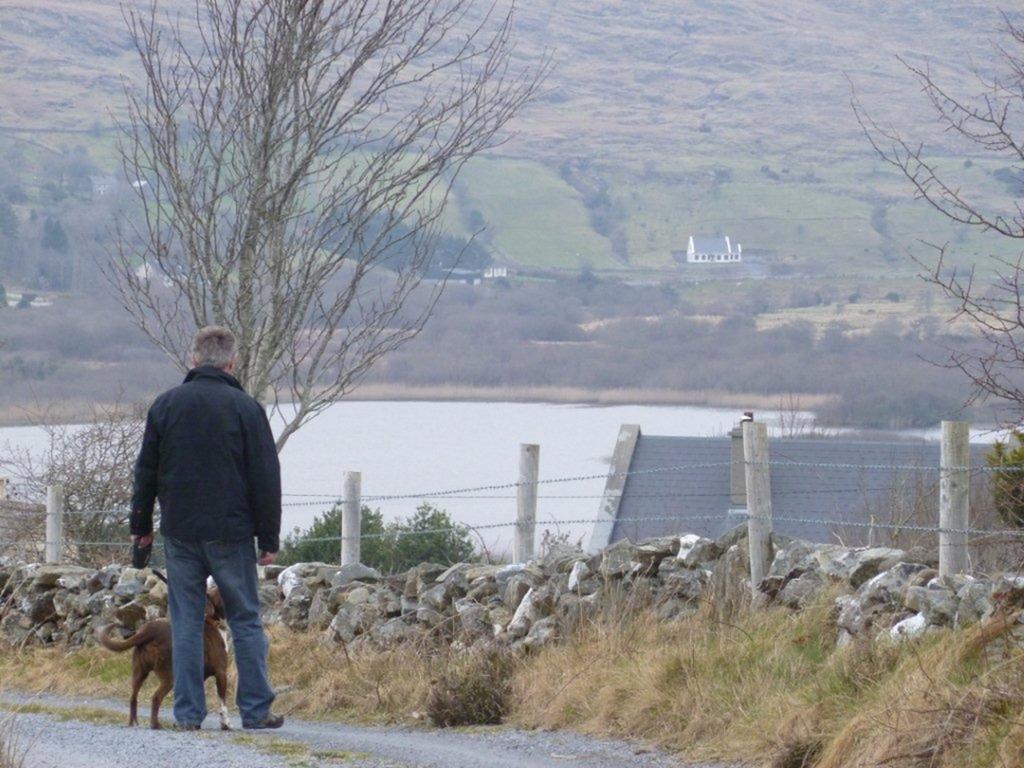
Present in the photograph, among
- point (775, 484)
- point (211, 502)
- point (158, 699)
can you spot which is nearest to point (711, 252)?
point (775, 484)

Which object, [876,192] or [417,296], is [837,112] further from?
[417,296]

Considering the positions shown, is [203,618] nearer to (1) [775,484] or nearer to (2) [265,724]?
(2) [265,724]

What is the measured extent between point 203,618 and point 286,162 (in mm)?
5984

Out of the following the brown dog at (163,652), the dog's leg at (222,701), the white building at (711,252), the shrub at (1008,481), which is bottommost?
the dog's leg at (222,701)

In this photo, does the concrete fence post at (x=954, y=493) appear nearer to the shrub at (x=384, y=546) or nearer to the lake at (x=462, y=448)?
the shrub at (x=384, y=546)

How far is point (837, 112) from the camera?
17500cm

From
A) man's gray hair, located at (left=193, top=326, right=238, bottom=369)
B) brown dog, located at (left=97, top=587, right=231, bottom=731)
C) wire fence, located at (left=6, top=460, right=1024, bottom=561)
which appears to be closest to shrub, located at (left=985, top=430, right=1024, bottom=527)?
wire fence, located at (left=6, top=460, right=1024, bottom=561)

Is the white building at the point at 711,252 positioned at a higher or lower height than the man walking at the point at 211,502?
higher

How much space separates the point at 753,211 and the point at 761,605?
417 feet

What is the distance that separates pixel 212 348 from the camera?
909 cm

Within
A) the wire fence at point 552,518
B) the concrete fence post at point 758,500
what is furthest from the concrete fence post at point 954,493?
the concrete fence post at point 758,500

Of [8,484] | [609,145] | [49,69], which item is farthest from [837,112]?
[8,484]

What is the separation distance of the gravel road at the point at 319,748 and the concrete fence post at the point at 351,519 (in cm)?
425

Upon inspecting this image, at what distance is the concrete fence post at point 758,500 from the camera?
425 inches
